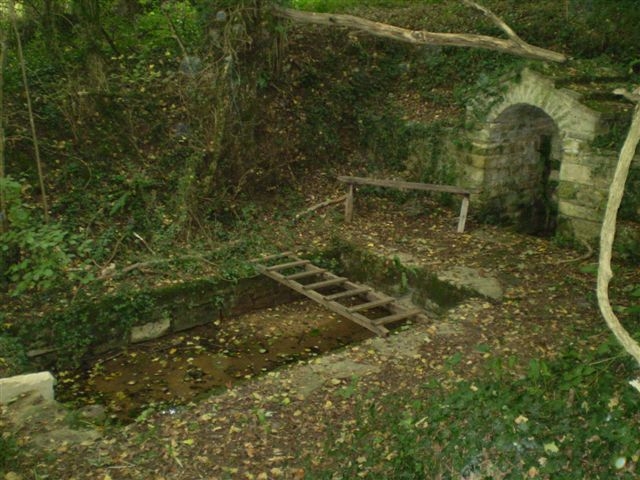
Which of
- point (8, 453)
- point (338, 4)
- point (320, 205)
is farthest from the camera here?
point (338, 4)

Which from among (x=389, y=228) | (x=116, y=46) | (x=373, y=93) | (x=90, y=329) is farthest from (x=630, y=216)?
(x=116, y=46)

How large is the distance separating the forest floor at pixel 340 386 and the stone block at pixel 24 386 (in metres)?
0.39

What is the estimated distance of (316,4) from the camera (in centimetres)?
1321

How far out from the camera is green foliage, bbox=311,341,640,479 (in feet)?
13.1

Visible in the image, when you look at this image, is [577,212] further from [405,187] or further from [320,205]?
[320,205]

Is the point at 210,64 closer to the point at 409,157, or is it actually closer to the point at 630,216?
the point at 409,157

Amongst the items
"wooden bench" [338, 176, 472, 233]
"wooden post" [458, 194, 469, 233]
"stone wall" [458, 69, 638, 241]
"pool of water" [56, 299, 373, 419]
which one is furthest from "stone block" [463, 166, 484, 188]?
"pool of water" [56, 299, 373, 419]

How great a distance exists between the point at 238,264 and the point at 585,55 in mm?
6963

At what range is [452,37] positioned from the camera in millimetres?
7156

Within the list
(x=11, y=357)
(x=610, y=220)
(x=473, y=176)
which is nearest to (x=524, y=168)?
(x=473, y=176)

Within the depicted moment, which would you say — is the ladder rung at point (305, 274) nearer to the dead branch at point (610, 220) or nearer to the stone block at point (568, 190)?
the stone block at point (568, 190)

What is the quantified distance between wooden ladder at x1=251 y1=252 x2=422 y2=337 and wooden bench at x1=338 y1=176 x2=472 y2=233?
1.45 meters

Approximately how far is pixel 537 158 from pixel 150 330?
698 centimetres

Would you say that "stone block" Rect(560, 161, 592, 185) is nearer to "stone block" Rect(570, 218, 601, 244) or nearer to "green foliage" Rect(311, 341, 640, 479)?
"stone block" Rect(570, 218, 601, 244)
